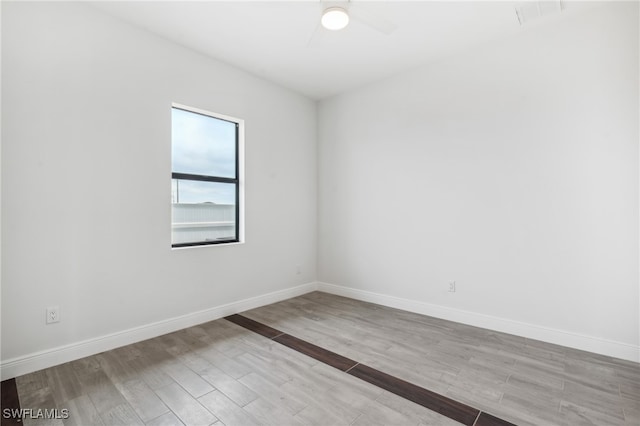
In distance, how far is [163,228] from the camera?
3006 millimetres

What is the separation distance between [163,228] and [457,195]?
3.06m

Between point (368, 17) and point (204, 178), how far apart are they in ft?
7.49

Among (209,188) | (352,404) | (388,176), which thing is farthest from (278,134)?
(352,404)

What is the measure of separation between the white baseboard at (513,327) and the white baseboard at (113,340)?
61.3 inches

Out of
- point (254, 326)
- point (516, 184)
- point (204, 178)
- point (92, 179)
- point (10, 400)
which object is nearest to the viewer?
point (10, 400)

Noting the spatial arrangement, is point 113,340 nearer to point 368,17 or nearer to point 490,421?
point 490,421

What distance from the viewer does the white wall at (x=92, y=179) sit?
2236 millimetres

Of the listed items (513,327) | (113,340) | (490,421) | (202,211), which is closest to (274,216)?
(202,211)

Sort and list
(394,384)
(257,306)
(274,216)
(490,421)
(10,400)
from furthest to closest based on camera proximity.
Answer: (274,216) → (257,306) → (394,384) → (10,400) → (490,421)

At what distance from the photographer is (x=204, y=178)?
3.44 metres

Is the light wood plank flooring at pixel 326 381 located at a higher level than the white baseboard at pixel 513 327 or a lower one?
lower

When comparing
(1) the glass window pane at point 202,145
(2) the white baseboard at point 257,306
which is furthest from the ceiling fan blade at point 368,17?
(2) the white baseboard at point 257,306

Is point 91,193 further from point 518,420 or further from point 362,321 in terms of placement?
point 518,420

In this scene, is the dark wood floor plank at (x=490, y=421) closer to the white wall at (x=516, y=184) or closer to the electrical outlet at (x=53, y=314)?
the white wall at (x=516, y=184)
